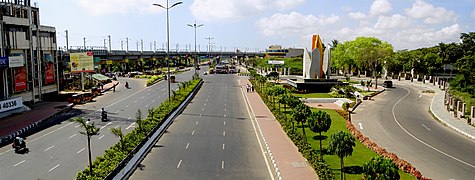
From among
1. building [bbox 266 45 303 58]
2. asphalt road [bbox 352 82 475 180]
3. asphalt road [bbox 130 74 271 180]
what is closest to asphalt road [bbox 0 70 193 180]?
asphalt road [bbox 130 74 271 180]

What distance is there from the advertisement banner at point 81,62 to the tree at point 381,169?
5378cm

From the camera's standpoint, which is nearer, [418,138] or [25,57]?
[418,138]

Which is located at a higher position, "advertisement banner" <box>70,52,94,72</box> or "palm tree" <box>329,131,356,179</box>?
"advertisement banner" <box>70,52,94,72</box>

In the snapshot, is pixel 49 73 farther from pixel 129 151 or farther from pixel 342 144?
pixel 342 144

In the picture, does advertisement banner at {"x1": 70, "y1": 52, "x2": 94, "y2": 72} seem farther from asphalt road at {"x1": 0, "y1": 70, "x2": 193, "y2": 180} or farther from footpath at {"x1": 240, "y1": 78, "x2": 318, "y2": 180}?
footpath at {"x1": 240, "y1": 78, "x2": 318, "y2": 180}

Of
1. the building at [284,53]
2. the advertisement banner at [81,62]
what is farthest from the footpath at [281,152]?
the building at [284,53]

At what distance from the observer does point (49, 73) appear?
169 feet

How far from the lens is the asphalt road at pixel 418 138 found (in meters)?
23.4

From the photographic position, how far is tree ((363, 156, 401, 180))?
1452 centimetres

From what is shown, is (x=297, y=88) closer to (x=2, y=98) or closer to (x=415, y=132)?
(x=415, y=132)

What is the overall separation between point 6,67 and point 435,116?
4452 centimetres

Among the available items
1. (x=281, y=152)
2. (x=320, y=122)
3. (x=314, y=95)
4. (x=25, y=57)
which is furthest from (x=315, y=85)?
(x=25, y=57)

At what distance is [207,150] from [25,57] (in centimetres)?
3002

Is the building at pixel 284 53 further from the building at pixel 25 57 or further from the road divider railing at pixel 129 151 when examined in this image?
the road divider railing at pixel 129 151
